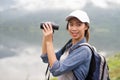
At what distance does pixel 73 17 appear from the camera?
6301mm

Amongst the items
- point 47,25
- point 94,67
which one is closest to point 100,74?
point 94,67

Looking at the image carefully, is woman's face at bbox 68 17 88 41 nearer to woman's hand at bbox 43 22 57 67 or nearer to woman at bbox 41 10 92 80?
woman at bbox 41 10 92 80

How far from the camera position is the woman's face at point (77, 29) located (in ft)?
20.7

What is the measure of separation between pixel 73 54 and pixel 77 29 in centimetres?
38

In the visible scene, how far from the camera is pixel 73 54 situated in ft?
20.0

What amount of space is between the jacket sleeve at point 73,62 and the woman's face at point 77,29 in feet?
0.91

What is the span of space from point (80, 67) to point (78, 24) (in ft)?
1.97

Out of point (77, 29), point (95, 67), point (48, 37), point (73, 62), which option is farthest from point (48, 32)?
point (95, 67)

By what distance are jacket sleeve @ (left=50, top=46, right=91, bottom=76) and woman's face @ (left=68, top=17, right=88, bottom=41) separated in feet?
0.91

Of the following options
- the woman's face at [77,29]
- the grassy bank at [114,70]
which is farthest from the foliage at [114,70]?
the woman's face at [77,29]

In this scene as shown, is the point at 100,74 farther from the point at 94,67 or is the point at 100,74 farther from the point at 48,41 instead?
the point at 48,41

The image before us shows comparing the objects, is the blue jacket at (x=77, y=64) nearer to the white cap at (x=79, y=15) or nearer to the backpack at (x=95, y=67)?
the backpack at (x=95, y=67)

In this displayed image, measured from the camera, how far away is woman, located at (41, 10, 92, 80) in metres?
6.07

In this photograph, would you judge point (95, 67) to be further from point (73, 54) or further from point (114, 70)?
point (114, 70)
